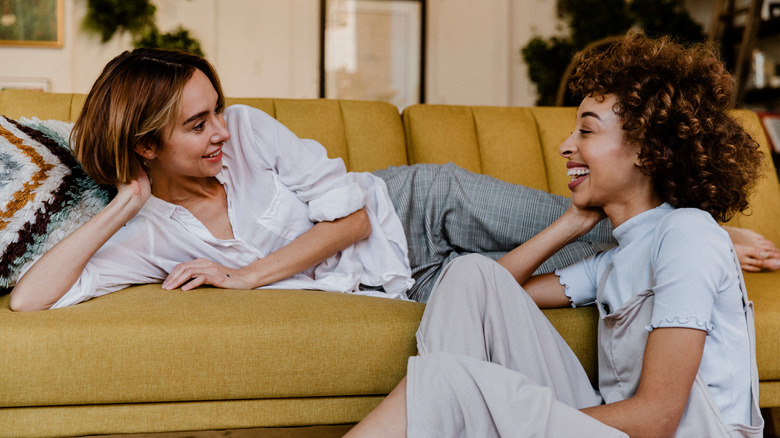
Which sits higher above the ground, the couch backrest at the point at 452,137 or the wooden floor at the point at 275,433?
the couch backrest at the point at 452,137

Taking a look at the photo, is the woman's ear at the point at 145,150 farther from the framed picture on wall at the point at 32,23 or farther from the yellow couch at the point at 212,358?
the framed picture on wall at the point at 32,23

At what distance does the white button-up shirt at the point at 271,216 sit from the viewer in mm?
1605

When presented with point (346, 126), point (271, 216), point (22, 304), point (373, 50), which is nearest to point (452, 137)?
point (346, 126)

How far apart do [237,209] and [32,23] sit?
12.0ft

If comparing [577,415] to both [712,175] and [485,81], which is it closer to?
[712,175]

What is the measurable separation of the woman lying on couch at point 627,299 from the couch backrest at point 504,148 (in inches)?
29.2

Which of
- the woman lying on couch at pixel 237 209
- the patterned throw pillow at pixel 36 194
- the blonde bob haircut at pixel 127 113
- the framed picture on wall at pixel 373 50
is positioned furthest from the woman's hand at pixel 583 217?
the framed picture on wall at pixel 373 50

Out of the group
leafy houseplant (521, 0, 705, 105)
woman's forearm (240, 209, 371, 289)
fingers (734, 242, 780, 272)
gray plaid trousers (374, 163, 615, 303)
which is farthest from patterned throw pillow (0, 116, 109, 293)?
leafy houseplant (521, 0, 705, 105)

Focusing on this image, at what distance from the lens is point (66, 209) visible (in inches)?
61.4

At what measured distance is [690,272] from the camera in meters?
1.05

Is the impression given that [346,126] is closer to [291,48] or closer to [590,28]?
[291,48]

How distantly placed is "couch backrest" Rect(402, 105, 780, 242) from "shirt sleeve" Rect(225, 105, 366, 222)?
565 mm

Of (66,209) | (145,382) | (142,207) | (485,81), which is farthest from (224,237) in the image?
(485,81)

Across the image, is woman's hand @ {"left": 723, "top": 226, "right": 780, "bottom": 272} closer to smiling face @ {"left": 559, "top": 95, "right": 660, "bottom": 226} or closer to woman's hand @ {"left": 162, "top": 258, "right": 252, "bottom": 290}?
smiling face @ {"left": 559, "top": 95, "right": 660, "bottom": 226}
